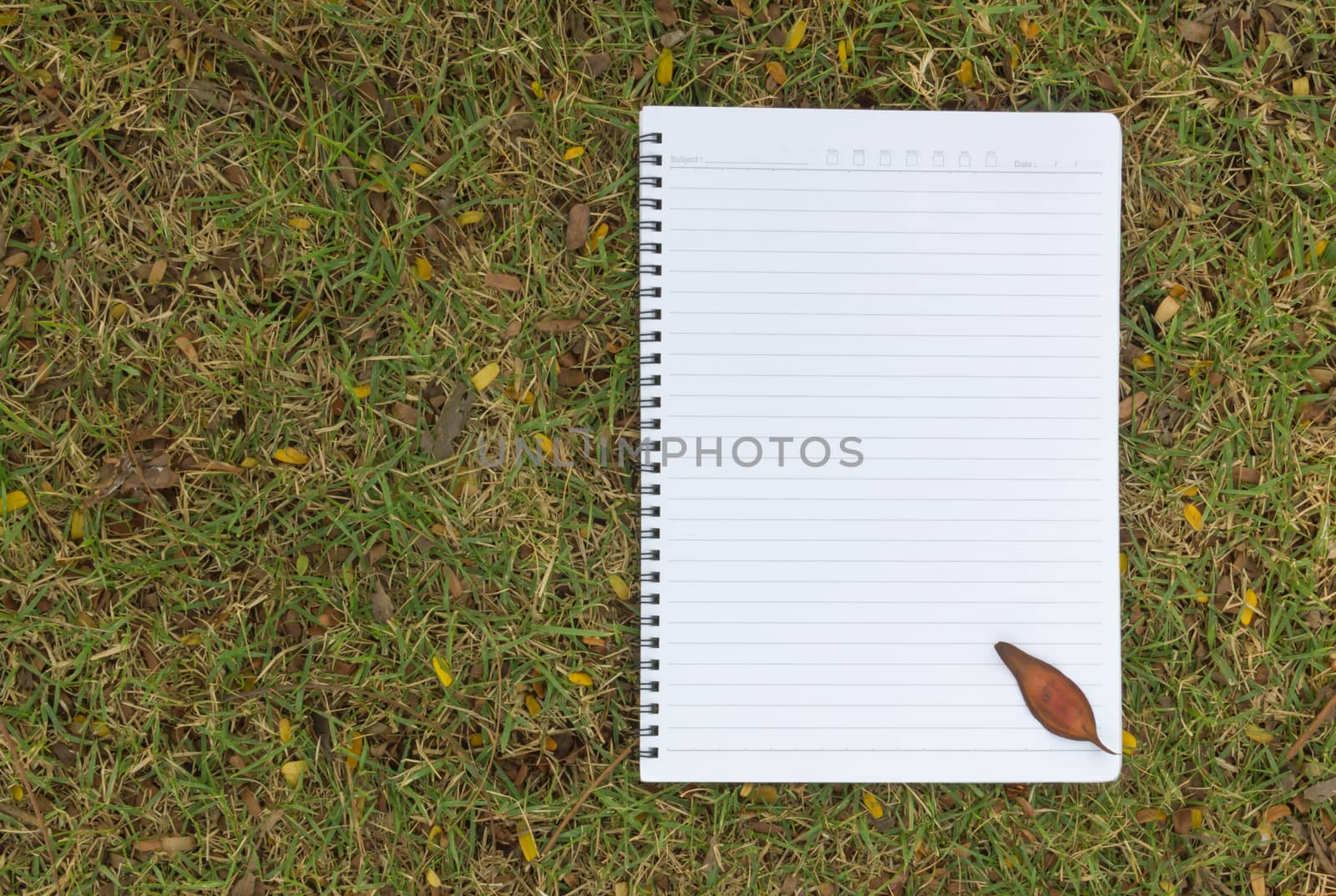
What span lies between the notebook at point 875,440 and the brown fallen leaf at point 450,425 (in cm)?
26

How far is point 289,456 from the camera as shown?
1170 mm

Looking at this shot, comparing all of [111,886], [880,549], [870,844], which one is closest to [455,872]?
[111,886]

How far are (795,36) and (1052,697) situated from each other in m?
1.01

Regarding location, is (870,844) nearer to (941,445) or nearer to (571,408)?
(941,445)

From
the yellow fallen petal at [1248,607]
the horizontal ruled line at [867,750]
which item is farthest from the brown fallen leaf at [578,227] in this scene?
the yellow fallen petal at [1248,607]

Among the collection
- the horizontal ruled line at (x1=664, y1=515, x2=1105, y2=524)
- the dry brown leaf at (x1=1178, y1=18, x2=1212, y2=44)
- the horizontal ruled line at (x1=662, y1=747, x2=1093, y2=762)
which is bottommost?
the horizontal ruled line at (x1=662, y1=747, x2=1093, y2=762)

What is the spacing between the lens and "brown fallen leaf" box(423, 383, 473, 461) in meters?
1.18

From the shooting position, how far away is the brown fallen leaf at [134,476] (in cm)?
117

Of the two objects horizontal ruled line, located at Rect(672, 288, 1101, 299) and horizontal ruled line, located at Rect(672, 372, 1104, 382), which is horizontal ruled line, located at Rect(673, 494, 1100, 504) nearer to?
horizontal ruled line, located at Rect(672, 372, 1104, 382)

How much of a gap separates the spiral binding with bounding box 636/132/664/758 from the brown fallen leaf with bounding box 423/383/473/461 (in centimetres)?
25

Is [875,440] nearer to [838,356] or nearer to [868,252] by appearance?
[838,356]

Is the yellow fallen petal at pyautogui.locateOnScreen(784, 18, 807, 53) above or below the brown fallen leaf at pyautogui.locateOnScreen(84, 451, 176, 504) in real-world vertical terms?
above

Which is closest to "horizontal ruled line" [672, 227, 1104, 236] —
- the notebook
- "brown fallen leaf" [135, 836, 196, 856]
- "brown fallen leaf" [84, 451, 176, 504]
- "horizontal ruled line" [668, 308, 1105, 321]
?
the notebook

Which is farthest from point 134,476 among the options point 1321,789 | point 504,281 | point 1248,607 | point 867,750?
point 1321,789
